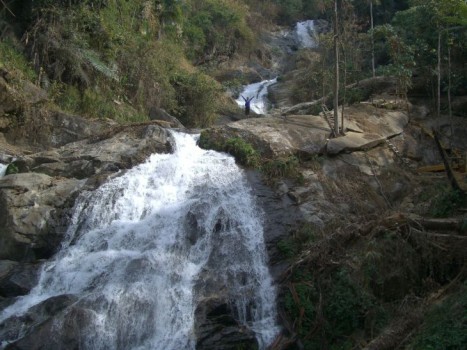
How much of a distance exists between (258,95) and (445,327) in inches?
Answer: 941

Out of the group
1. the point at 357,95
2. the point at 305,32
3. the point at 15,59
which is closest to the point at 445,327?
the point at 357,95

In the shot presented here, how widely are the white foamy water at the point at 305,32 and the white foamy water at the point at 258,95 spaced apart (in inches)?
358

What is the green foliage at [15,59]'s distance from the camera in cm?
Result: 1655

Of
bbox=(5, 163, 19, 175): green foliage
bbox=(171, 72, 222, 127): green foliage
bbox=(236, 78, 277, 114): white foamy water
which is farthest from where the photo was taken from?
bbox=(236, 78, 277, 114): white foamy water

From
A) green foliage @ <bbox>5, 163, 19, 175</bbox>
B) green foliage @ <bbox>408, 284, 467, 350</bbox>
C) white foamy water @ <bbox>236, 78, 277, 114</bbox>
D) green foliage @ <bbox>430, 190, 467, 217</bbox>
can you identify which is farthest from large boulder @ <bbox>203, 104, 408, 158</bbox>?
white foamy water @ <bbox>236, 78, 277, 114</bbox>

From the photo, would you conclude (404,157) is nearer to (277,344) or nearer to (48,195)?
(277,344)

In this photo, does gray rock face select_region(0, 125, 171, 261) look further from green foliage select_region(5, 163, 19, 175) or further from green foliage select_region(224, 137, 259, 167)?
green foliage select_region(224, 137, 259, 167)

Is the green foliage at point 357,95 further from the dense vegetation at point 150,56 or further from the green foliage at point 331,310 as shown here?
the green foliage at point 331,310

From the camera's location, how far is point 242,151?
14266 mm

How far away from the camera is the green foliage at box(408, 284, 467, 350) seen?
22.3 feet

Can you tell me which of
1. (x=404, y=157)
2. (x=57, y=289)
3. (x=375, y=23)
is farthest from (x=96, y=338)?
(x=375, y=23)

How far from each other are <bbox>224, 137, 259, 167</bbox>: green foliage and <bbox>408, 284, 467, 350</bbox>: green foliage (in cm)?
726

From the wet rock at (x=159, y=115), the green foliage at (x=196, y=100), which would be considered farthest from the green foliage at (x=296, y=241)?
the green foliage at (x=196, y=100)

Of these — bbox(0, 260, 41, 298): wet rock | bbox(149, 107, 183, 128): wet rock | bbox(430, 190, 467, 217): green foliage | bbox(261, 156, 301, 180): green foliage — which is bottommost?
bbox(0, 260, 41, 298): wet rock
